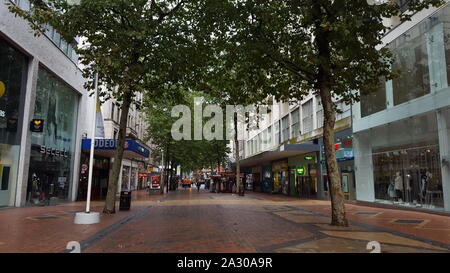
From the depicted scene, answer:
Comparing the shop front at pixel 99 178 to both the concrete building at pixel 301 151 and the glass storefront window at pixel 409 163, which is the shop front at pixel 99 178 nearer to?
the concrete building at pixel 301 151

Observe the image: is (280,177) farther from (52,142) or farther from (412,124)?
(52,142)

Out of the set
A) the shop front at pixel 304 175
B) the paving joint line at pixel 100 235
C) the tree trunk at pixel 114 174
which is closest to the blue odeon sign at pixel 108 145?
the tree trunk at pixel 114 174

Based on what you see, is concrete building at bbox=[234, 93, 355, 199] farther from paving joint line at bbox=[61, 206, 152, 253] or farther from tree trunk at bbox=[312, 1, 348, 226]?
paving joint line at bbox=[61, 206, 152, 253]

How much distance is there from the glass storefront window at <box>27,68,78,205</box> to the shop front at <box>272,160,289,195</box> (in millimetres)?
21259

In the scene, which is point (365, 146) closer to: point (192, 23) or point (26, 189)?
point (192, 23)

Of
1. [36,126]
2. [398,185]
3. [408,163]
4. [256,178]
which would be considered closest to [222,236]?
[408,163]

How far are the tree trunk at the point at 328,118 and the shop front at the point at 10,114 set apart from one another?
14498mm

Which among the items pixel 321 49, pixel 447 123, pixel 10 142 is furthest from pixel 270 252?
pixel 10 142

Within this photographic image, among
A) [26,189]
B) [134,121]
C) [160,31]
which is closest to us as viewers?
[160,31]

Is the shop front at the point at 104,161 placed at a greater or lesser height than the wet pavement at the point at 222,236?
greater

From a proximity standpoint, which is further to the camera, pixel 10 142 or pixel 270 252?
pixel 10 142

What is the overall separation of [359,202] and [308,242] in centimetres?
1512

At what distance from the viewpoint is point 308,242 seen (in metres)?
8.39

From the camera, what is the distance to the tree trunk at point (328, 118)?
37.2 ft
